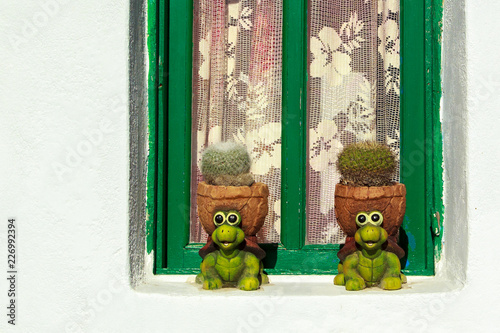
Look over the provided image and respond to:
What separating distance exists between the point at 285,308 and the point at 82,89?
1.20 m

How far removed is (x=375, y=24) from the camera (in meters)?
2.37

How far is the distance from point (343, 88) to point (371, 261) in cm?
79

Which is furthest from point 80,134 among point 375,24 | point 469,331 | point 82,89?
point 469,331

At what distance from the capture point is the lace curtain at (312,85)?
2.37 meters

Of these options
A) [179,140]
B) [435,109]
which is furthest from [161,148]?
[435,109]

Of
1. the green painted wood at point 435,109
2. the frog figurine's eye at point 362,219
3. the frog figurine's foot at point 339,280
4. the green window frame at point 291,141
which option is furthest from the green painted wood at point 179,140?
the green painted wood at point 435,109

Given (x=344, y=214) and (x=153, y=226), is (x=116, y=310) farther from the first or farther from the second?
(x=344, y=214)

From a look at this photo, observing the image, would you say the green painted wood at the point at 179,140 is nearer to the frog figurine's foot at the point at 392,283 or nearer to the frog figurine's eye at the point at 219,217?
the frog figurine's eye at the point at 219,217

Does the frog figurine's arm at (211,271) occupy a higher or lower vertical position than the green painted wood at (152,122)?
lower

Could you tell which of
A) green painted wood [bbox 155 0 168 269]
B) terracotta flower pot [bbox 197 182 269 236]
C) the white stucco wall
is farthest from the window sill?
terracotta flower pot [bbox 197 182 269 236]

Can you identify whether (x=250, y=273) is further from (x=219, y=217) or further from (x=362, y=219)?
A: (x=362, y=219)

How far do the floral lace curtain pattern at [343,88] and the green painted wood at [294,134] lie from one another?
4cm

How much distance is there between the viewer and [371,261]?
2082mm

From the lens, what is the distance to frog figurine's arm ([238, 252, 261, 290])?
210 centimetres
